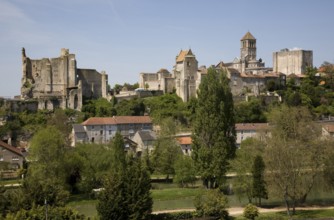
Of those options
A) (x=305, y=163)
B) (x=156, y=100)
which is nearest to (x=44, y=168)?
(x=305, y=163)

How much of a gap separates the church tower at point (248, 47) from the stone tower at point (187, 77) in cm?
2893

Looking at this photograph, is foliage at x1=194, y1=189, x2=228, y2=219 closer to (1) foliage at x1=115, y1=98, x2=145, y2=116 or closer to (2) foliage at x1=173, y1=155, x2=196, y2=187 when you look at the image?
(2) foliage at x1=173, y1=155, x2=196, y2=187

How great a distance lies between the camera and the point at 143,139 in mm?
64875

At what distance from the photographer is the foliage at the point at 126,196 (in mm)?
29219

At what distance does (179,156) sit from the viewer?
49688 millimetres

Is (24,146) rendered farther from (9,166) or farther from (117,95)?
(117,95)

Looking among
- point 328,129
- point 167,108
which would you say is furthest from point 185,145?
point 328,129

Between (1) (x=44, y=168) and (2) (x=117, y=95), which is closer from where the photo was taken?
(1) (x=44, y=168)

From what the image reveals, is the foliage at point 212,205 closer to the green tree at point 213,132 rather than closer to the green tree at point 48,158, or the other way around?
the green tree at point 213,132

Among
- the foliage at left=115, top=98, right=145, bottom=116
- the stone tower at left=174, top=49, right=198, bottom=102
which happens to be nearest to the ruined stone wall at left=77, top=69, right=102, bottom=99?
the foliage at left=115, top=98, right=145, bottom=116

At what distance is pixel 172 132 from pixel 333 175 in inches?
960

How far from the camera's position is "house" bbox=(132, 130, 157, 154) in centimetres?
6444

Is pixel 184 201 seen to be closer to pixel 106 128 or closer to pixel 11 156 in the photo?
pixel 11 156

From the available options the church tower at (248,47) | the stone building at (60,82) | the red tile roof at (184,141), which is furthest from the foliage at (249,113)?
the church tower at (248,47)
